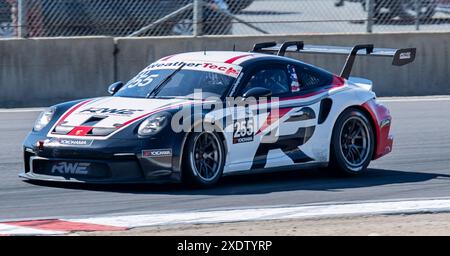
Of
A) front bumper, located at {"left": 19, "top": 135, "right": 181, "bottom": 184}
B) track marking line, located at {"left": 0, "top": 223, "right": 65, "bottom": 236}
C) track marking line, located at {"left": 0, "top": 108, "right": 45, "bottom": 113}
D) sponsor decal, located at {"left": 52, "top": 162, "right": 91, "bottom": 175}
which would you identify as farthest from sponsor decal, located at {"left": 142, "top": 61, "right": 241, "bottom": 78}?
track marking line, located at {"left": 0, "top": 108, "right": 45, "bottom": 113}

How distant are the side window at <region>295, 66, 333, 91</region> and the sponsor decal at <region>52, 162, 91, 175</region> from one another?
2452 millimetres

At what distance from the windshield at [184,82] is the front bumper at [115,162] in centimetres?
91

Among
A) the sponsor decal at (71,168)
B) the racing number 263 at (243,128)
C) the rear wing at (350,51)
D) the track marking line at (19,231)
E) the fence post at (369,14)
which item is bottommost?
the track marking line at (19,231)

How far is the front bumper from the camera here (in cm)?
980

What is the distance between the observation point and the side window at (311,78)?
1109 centimetres

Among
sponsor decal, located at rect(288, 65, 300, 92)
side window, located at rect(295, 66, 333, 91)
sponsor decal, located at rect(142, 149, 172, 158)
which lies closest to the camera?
sponsor decal, located at rect(142, 149, 172, 158)

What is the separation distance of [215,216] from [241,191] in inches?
51.2

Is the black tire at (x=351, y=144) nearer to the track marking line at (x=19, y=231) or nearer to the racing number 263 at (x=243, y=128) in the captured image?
the racing number 263 at (x=243, y=128)

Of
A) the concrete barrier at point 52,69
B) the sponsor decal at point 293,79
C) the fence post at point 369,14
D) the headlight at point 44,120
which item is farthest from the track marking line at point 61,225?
the fence post at point 369,14

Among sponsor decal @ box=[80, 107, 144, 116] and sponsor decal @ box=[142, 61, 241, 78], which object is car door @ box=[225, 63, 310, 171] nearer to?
sponsor decal @ box=[142, 61, 241, 78]

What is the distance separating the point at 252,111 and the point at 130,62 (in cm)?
688

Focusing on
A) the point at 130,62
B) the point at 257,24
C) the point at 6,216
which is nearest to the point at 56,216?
the point at 6,216

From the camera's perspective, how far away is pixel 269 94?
10438mm

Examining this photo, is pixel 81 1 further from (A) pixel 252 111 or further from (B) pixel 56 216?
(B) pixel 56 216
